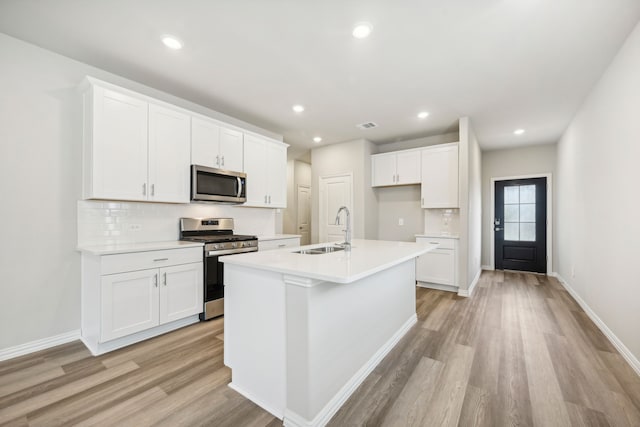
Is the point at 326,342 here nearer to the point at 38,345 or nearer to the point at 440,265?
the point at 38,345

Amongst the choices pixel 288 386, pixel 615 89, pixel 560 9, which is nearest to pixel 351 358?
pixel 288 386

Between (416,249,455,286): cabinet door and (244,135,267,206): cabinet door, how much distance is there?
8.80 feet

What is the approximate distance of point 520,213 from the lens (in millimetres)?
5738

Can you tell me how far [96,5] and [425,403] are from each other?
11.1ft

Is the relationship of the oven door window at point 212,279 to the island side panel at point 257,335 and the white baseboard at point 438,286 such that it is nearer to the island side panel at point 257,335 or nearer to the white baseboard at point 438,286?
the island side panel at point 257,335

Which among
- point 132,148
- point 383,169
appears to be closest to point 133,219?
point 132,148

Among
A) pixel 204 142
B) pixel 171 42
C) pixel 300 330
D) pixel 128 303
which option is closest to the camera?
pixel 300 330

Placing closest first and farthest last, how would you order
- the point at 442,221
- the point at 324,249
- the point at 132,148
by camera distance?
the point at 324,249, the point at 132,148, the point at 442,221

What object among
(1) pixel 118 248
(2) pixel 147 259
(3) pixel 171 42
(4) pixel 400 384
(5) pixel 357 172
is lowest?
(4) pixel 400 384

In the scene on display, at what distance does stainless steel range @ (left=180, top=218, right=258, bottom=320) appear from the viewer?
299 centimetres

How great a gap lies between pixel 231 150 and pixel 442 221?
141 inches

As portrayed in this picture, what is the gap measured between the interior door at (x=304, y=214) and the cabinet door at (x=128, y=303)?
14.0ft

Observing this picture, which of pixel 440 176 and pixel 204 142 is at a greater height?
pixel 204 142

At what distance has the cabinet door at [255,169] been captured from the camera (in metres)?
3.83
